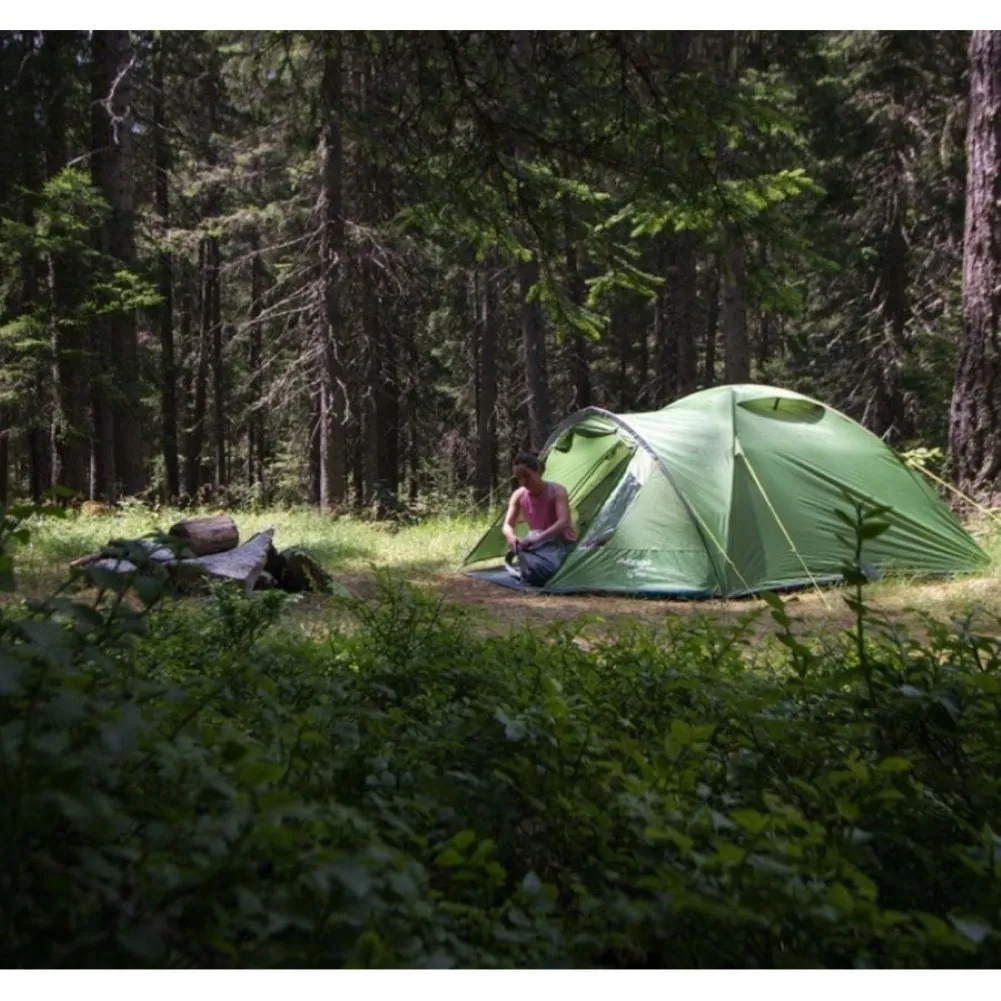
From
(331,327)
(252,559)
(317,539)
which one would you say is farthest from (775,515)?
(331,327)

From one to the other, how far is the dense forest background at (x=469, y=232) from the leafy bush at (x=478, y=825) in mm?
2904

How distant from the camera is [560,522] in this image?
805cm

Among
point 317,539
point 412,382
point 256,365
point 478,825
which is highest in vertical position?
point 256,365

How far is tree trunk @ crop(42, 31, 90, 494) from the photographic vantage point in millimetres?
11578

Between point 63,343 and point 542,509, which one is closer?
point 542,509

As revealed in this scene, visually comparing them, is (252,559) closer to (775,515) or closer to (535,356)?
(775,515)

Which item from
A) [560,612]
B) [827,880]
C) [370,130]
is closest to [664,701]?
[827,880]

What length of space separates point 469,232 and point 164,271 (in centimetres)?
961

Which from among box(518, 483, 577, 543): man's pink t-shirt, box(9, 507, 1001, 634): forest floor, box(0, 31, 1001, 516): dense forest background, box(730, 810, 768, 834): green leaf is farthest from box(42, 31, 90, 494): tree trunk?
box(730, 810, 768, 834): green leaf

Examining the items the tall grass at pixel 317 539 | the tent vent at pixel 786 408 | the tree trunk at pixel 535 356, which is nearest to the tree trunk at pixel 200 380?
the tall grass at pixel 317 539

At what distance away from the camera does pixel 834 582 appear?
23.7 feet

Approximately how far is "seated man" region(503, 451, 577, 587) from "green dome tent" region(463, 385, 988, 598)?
0.15 m

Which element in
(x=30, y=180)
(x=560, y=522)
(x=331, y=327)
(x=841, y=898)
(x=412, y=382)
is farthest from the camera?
(x=412, y=382)

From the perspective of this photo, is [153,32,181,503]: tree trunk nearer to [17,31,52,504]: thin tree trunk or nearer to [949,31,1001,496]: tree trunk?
[17,31,52,504]: thin tree trunk
